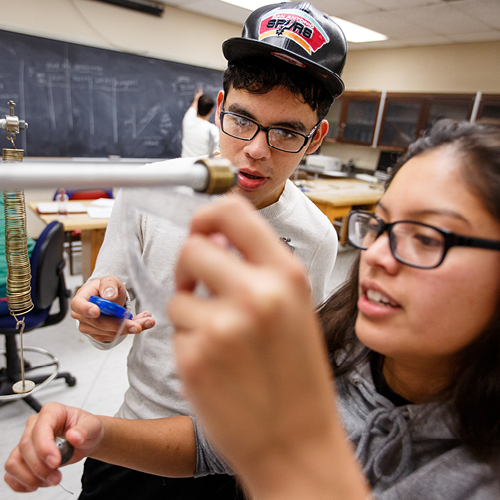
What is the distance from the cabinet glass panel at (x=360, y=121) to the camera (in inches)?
249

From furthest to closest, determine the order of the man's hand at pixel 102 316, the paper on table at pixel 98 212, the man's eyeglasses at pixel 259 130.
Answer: the paper on table at pixel 98 212, the man's eyeglasses at pixel 259 130, the man's hand at pixel 102 316

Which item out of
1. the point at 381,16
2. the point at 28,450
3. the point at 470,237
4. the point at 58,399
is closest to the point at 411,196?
the point at 470,237

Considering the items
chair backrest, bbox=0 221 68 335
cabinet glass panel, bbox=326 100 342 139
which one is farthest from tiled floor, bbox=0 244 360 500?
cabinet glass panel, bbox=326 100 342 139

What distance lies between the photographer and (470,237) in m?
0.59

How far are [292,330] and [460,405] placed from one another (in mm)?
580

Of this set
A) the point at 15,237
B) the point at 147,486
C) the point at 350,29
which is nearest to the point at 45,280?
the point at 147,486

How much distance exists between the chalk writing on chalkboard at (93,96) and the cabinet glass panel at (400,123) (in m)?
2.93

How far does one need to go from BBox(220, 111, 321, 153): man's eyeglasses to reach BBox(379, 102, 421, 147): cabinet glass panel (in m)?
5.47

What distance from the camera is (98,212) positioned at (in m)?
3.04

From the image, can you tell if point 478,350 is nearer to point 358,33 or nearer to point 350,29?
point 350,29

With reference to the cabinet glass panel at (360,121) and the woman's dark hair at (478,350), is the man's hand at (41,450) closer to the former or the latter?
the woman's dark hair at (478,350)

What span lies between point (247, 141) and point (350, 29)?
535 centimetres

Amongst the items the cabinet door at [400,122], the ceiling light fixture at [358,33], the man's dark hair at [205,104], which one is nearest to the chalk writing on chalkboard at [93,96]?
the man's dark hair at [205,104]

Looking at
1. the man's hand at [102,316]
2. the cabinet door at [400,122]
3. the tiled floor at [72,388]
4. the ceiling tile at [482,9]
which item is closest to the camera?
the man's hand at [102,316]
